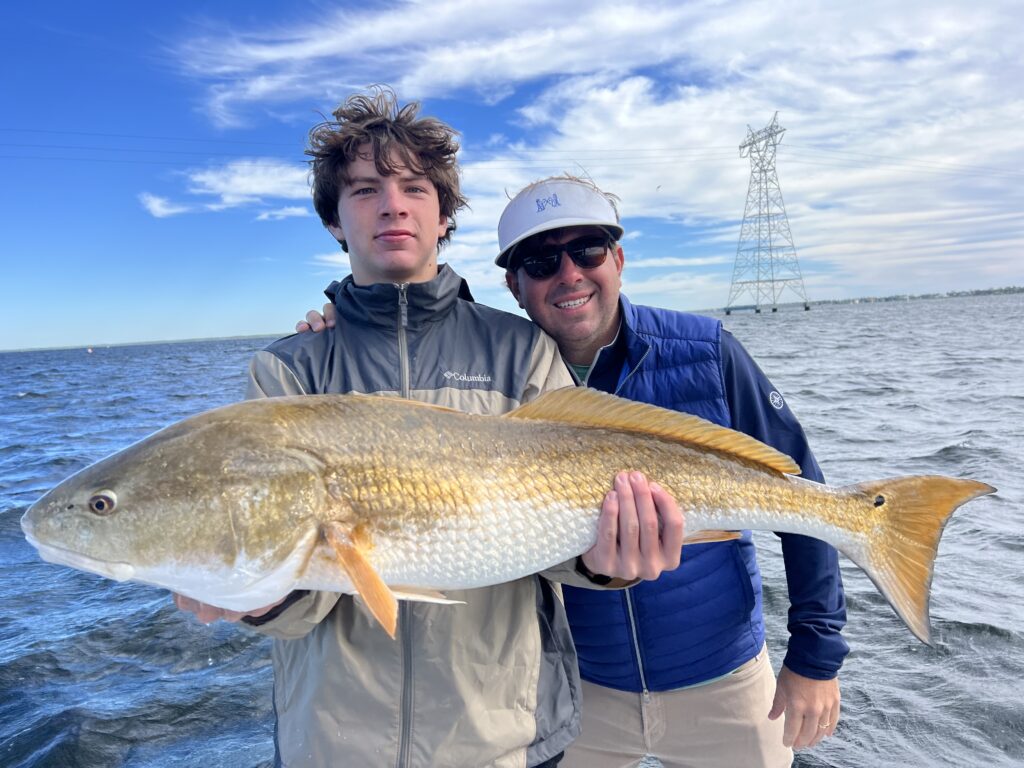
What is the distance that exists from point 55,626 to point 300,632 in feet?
21.9

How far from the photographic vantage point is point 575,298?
3693 millimetres

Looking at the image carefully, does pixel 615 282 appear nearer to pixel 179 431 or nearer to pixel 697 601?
pixel 697 601

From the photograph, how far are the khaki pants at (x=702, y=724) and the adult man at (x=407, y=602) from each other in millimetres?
1002

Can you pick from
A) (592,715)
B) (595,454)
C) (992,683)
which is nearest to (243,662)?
(592,715)

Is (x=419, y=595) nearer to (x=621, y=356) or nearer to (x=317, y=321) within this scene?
(x=317, y=321)

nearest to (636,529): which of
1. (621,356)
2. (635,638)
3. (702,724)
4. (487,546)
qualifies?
(487,546)

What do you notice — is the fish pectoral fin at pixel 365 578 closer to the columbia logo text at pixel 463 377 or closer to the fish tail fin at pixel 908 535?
the columbia logo text at pixel 463 377

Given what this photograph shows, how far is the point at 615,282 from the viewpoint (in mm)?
3826

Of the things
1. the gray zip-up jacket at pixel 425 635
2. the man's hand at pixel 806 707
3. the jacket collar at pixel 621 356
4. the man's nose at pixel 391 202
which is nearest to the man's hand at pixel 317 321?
the gray zip-up jacket at pixel 425 635

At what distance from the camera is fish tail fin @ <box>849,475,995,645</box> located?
3.11m

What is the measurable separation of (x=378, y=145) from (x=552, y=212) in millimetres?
1002

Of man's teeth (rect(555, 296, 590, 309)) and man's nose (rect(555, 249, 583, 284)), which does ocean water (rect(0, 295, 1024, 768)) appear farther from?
man's nose (rect(555, 249, 583, 284))

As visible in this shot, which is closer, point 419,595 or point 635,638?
point 419,595

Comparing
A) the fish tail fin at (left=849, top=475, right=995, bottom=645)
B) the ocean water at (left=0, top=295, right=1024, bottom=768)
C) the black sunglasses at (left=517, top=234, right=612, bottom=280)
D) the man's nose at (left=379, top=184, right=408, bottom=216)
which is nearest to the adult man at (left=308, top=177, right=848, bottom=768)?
the black sunglasses at (left=517, top=234, right=612, bottom=280)
